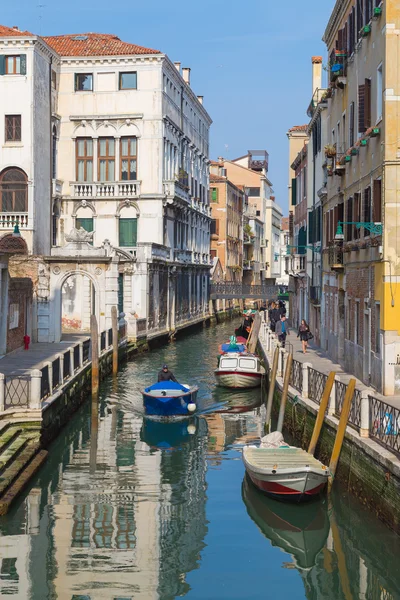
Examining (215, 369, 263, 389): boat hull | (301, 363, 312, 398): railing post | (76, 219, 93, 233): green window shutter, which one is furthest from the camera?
(76, 219, 93, 233): green window shutter

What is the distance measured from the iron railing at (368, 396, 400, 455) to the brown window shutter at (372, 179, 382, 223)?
5.29 m

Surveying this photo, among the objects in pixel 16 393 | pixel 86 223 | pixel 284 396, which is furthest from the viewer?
pixel 86 223

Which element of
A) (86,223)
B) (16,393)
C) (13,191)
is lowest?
(16,393)

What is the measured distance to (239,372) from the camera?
26.6m

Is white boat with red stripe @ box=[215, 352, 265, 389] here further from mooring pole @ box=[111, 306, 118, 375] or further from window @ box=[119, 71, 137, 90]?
window @ box=[119, 71, 137, 90]

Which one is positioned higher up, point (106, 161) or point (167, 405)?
point (106, 161)

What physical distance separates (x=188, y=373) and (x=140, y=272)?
965 cm

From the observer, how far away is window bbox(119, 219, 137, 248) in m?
43.0

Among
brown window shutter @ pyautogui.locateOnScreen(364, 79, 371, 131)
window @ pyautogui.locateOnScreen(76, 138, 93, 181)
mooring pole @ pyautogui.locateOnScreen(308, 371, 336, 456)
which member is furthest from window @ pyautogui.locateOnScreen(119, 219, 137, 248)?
mooring pole @ pyautogui.locateOnScreen(308, 371, 336, 456)

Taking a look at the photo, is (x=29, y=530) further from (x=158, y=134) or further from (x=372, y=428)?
(x=158, y=134)

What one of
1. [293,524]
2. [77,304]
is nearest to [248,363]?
[77,304]

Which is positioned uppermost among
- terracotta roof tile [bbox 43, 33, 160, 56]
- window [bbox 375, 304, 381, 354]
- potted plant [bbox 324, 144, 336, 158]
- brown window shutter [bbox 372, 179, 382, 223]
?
terracotta roof tile [bbox 43, 33, 160, 56]

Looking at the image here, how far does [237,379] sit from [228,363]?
2.20 feet

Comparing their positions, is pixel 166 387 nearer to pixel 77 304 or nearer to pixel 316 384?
Result: pixel 316 384
